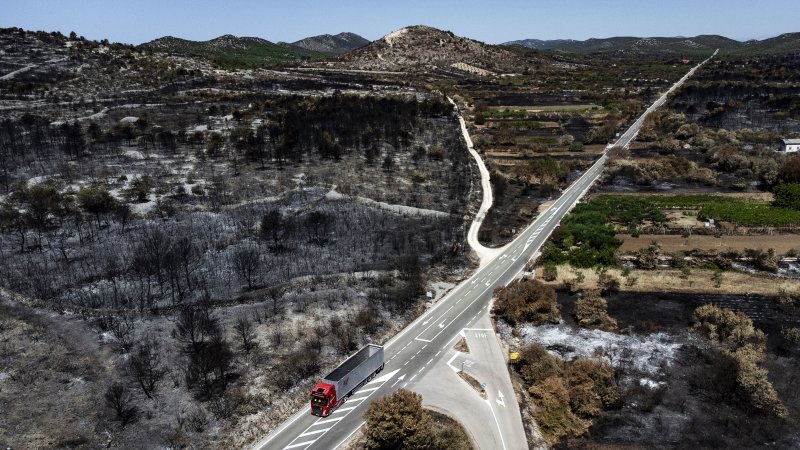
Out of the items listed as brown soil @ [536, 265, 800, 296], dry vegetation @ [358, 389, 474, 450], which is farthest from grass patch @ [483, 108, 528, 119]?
dry vegetation @ [358, 389, 474, 450]

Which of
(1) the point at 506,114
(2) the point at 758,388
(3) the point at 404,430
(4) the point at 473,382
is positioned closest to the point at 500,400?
(4) the point at 473,382

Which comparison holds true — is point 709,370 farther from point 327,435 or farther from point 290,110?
point 290,110

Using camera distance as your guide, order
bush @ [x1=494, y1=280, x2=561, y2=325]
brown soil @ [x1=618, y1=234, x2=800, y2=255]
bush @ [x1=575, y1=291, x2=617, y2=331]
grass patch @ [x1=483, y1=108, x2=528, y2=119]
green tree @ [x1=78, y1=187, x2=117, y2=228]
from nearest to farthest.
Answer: bush @ [x1=575, y1=291, x2=617, y2=331], bush @ [x1=494, y1=280, x2=561, y2=325], brown soil @ [x1=618, y1=234, x2=800, y2=255], green tree @ [x1=78, y1=187, x2=117, y2=228], grass patch @ [x1=483, y1=108, x2=528, y2=119]

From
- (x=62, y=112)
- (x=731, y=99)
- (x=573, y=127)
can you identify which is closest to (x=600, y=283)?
(x=573, y=127)

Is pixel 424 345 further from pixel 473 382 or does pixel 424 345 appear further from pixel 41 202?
pixel 41 202

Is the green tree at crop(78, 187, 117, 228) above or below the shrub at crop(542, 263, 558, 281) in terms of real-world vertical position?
above

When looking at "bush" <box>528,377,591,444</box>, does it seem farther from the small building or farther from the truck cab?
the small building

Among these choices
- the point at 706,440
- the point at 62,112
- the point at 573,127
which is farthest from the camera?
the point at 573,127
